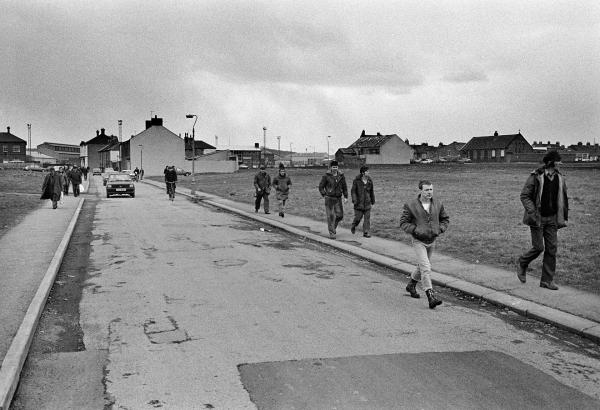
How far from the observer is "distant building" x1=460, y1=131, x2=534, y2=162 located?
359 feet

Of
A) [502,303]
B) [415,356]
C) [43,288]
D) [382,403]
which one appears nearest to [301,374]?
[382,403]

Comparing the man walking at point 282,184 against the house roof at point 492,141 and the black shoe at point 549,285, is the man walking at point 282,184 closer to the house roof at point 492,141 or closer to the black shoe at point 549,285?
the black shoe at point 549,285

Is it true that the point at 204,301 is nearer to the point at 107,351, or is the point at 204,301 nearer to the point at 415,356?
the point at 107,351

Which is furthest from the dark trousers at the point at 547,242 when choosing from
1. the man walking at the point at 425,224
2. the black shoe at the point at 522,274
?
the man walking at the point at 425,224

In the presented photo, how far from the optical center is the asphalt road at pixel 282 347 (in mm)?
4648

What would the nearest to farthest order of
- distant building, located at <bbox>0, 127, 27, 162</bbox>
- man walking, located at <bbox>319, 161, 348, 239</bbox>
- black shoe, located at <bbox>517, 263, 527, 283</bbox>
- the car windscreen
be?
1. black shoe, located at <bbox>517, 263, 527, 283</bbox>
2. man walking, located at <bbox>319, 161, 348, 239</bbox>
3. the car windscreen
4. distant building, located at <bbox>0, 127, 27, 162</bbox>

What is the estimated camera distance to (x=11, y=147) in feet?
423

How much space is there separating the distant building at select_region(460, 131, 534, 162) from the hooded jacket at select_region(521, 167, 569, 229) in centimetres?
10282

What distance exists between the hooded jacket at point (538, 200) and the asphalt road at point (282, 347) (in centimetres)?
165

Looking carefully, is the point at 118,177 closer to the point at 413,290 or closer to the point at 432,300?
the point at 413,290

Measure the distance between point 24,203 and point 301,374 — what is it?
24241mm

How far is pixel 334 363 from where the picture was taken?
537cm

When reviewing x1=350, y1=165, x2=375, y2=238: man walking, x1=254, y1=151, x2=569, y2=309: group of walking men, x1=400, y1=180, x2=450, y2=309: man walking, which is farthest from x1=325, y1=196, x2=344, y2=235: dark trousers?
x1=400, y1=180, x2=450, y2=309: man walking

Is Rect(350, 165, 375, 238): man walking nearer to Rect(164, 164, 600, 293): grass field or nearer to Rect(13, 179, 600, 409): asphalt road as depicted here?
Rect(164, 164, 600, 293): grass field
